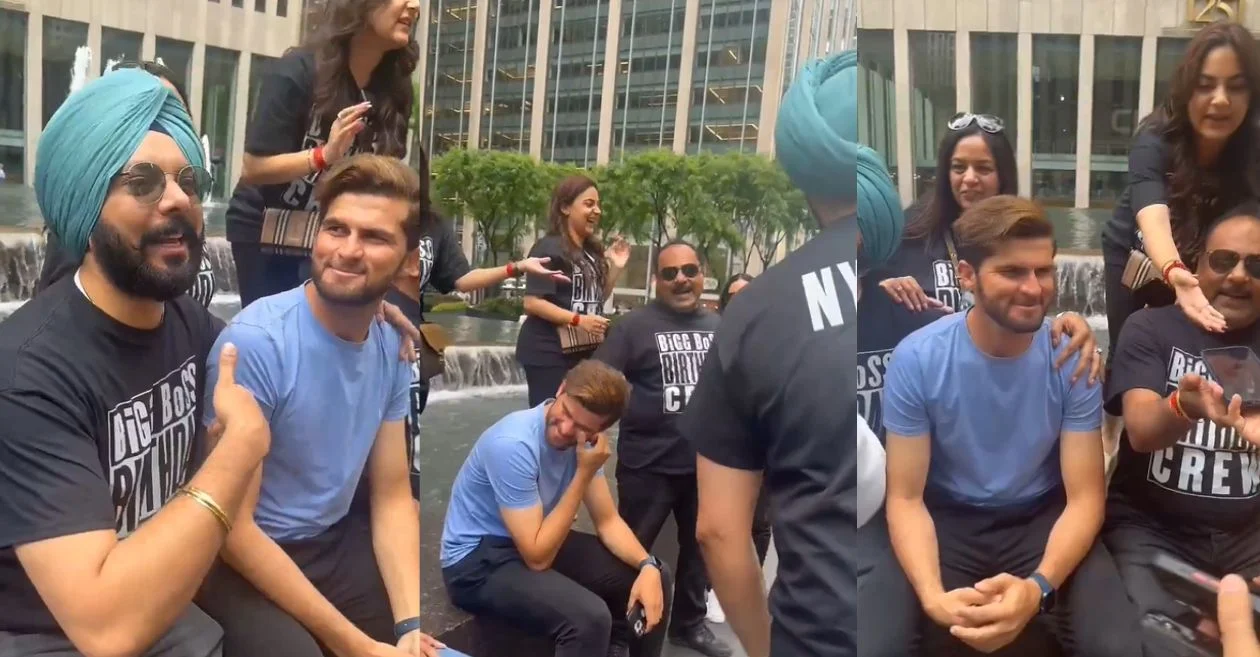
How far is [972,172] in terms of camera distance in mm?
1646

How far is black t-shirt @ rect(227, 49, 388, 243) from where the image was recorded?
4.78ft

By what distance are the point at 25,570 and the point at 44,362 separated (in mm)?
288

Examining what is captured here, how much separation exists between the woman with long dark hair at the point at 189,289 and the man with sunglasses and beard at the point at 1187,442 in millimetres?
1500

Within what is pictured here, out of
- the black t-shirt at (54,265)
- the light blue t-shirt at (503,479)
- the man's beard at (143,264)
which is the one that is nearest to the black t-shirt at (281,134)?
the man's beard at (143,264)

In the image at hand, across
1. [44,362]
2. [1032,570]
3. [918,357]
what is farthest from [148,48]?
[1032,570]

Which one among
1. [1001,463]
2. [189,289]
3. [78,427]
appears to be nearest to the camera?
[78,427]

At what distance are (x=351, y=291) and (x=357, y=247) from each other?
0.23 ft

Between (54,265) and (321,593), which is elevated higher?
(54,265)

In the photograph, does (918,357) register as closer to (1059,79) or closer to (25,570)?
(1059,79)

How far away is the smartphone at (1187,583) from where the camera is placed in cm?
158

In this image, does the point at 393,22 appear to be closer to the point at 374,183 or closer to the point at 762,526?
the point at 374,183

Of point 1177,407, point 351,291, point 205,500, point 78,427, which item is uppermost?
point 351,291

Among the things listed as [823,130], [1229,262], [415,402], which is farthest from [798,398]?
[1229,262]

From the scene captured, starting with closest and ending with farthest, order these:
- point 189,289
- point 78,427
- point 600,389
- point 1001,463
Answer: point 78,427
point 189,289
point 600,389
point 1001,463
